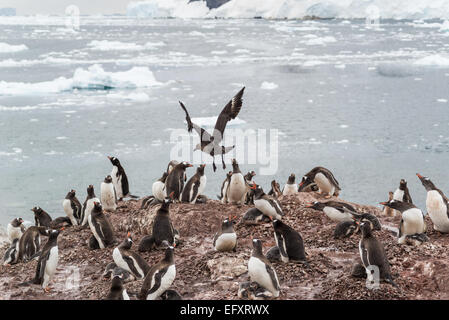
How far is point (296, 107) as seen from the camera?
18.6m

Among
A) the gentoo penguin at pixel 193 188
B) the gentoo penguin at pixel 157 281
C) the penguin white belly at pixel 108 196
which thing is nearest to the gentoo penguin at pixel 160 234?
the gentoo penguin at pixel 157 281

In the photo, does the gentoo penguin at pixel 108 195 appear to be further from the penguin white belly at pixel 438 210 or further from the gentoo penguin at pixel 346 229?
the penguin white belly at pixel 438 210

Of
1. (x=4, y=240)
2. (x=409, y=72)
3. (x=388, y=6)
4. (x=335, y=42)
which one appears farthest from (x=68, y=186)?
(x=388, y=6)

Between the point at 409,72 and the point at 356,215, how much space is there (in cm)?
2180

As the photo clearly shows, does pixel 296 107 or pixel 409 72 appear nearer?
pixel 296 107

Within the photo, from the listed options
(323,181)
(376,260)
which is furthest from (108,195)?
(376,260)

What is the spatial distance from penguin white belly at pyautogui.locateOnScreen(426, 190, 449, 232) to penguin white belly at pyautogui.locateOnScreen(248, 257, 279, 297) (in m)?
2.31

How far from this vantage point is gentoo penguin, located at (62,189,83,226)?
670 cm

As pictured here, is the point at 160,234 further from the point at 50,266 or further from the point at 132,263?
the point at 50,266

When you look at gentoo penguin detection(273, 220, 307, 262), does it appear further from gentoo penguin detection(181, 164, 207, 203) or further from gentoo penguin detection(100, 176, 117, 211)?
gentoo penguin detection(100, 176, 117, 211)

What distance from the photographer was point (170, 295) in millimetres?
3875

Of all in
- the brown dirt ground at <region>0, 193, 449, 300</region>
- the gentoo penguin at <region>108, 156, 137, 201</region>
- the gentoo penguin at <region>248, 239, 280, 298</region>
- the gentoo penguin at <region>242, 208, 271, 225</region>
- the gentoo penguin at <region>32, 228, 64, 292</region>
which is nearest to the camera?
the gentoo penguin at <region>248, 239, 280, 298</region>

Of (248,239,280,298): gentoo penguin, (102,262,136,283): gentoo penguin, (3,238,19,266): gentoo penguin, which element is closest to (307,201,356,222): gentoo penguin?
(248,239,280,298): gentoo penguin

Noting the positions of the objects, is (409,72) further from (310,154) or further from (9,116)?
(9,116)
